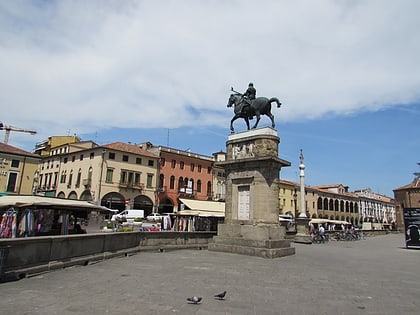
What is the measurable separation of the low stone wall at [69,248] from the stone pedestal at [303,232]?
47.8 feet

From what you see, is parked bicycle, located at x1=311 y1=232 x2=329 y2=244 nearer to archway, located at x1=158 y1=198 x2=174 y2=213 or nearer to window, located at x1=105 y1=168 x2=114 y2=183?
archway, located at x1=158 y1=198 x2=174 y2=213

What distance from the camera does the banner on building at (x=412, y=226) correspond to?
21938 millimetres

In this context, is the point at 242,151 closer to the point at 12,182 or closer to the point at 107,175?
the point at 107,175

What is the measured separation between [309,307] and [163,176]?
48305 mm

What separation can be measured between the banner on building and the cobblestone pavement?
525 inches

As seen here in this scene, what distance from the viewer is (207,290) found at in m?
7.18

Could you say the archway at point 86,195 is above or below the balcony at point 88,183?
below

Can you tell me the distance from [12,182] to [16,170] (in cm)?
167

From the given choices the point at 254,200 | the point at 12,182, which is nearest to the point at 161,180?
the point at 12,182

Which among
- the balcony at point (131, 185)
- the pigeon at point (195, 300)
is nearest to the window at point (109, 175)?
the balcony at point (131, 185)

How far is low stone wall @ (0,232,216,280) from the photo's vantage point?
25.0 feet

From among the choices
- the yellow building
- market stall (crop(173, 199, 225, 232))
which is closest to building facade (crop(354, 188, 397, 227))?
market stall (crop(173, 199, 225, 232))

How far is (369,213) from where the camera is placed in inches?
3853

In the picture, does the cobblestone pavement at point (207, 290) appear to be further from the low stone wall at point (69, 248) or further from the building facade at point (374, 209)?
the building facade at point (374, 209)
